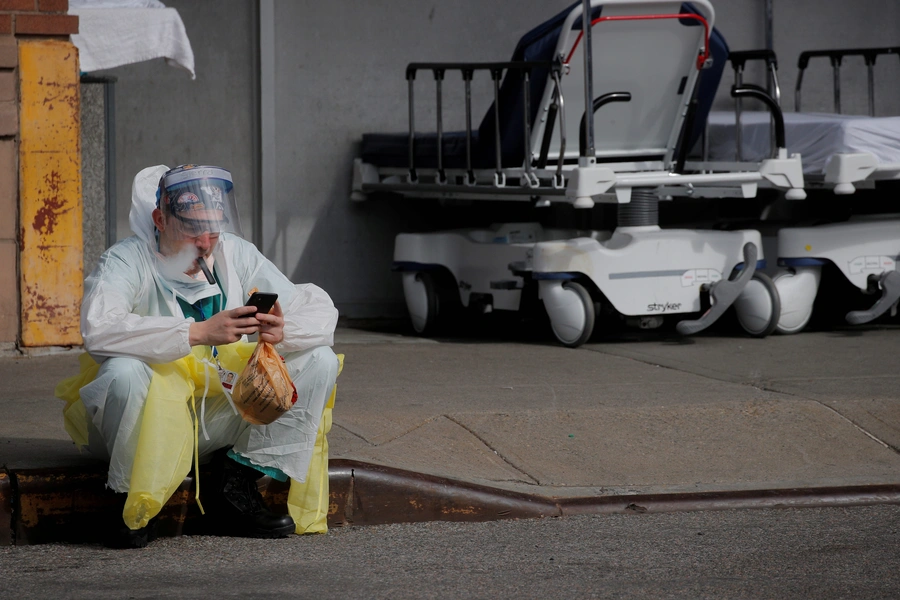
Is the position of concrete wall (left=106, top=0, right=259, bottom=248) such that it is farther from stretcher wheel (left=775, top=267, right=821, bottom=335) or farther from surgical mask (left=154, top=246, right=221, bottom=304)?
surgical mask (left=154, top=246, right=221, bottom=304)

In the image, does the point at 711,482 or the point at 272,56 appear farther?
the point at 272,56

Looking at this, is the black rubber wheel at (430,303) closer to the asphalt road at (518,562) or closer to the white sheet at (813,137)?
the white sheet at (813,137)

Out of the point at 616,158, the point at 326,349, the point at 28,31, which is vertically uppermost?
the point at 28,31

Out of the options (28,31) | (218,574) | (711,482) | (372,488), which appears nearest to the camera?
(218,574)

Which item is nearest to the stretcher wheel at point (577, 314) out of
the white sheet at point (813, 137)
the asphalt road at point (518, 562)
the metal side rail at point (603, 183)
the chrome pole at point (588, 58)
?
the metal side rail at point (603, 183)

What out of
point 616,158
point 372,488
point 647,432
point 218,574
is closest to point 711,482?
point 647,432

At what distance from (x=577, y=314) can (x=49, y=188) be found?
110 inches

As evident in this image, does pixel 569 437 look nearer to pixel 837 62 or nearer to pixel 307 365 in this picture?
pixel 307 365

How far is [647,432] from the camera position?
15.8 feet

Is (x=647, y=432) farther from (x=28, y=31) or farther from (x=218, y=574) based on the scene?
(x=28, y=31)

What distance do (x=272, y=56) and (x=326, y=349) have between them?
4.71 meters

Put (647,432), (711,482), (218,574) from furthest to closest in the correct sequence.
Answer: (647,432) < (711,482) < (218,574)

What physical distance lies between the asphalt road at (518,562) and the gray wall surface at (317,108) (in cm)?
455

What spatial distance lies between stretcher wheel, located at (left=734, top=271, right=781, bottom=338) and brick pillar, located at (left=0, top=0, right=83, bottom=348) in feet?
11.9
